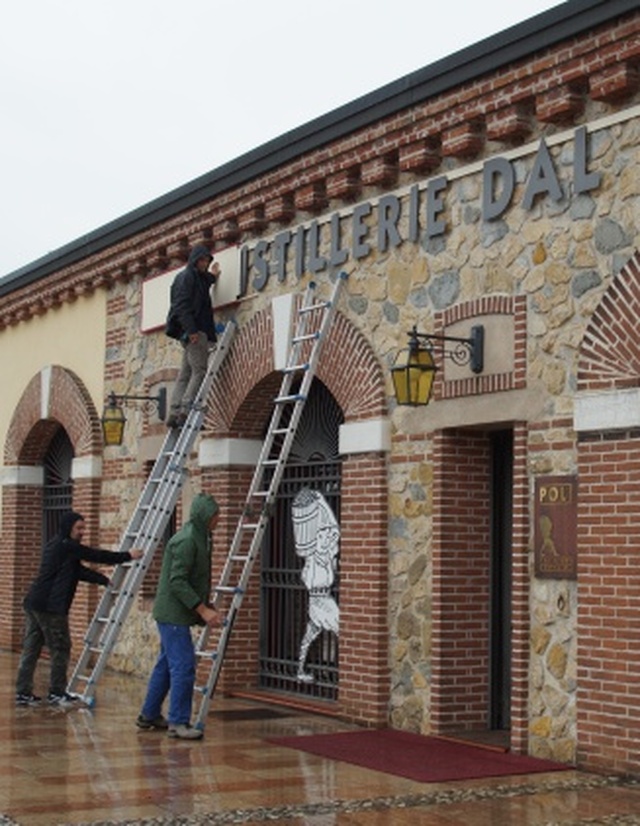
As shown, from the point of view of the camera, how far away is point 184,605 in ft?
36.4

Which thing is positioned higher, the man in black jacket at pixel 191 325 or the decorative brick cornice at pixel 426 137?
the decorative brick cornice at pixel 426 137

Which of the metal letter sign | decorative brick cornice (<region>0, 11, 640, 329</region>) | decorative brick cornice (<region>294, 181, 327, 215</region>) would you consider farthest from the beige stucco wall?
the metal letter sign

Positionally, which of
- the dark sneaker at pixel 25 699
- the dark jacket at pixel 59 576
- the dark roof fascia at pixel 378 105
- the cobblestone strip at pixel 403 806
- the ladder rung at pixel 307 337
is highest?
the dark roof fascia at pixel 378 105

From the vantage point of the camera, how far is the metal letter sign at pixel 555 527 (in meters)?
10.1

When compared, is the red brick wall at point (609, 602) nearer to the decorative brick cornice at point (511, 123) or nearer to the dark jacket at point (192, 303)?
the decorative brick cornice at point (511, 123)

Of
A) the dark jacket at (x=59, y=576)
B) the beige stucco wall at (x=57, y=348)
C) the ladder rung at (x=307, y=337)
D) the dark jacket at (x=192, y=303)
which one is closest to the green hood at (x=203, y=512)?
the dark jacket at (x=59, y=576)

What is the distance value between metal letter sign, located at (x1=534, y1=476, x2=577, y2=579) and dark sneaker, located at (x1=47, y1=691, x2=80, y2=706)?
15.9 feet

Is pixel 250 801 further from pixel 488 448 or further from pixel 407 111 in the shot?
pixel 407 111

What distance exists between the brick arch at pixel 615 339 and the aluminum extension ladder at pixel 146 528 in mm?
4878

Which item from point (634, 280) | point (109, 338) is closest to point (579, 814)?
point (634, 280)

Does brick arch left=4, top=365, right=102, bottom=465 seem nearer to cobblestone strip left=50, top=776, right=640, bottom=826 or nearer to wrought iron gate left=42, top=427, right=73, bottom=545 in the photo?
wrought iron gate left=42, top=427, right=73, bottom=545

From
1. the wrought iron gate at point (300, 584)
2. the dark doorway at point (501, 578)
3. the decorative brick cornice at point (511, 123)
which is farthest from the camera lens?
the wrought iron gate at point (300, 584)

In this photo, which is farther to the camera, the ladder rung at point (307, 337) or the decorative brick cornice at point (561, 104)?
the ladder rung at point (307, 337)

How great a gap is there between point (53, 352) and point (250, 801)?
11.4 m
